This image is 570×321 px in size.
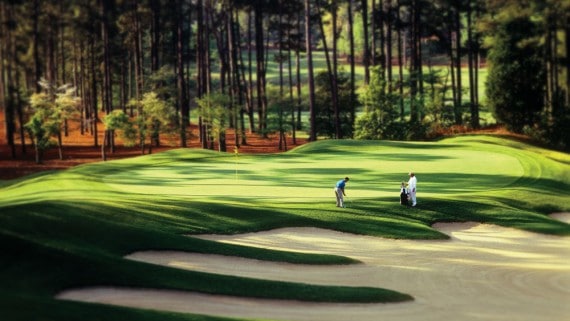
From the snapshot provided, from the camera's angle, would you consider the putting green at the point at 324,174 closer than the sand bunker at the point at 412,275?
No

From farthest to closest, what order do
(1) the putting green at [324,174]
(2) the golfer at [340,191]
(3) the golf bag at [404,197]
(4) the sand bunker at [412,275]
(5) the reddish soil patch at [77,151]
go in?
(5) the reddish soil patch at [77,151], (1) the putting green at [324,174], (3) the golf bag at [404,197], (2) the golfer at [340,191], (4) the sand bunker at [412,275]

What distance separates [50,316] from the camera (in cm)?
1484

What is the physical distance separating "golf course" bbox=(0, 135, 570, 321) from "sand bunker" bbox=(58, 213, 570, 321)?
6 centimetres

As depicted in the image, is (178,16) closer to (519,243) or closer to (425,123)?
(425,123)

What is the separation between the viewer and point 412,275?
21781mm

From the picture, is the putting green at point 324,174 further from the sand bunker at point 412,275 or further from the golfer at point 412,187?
the sand bunker at point 412,275

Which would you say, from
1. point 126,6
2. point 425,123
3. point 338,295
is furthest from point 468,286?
point 126,6

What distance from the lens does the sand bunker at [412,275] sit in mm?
17828

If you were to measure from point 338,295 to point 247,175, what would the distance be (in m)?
19.2

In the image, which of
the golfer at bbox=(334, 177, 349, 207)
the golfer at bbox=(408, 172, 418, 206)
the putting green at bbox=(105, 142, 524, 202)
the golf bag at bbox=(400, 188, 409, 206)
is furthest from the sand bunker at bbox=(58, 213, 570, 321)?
the putting green at bbox=(105, 142, 524, 202)

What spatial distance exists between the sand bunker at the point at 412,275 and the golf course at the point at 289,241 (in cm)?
6

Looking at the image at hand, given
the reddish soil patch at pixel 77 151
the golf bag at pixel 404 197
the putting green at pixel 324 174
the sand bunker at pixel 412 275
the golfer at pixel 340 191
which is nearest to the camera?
the sand bunker at pixel 412 275

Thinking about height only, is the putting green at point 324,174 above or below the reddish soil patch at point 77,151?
below

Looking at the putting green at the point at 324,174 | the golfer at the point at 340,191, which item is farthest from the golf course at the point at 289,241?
the golfer at the point at 340,191
